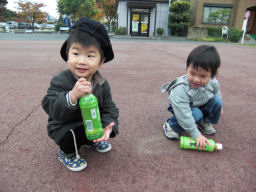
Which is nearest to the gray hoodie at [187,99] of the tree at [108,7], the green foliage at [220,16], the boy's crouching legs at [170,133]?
the boy's crouching legs at [170,133]

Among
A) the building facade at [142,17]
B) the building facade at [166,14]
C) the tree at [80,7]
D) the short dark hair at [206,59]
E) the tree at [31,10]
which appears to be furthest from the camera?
the tree at [31,10]

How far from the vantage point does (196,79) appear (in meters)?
1.91

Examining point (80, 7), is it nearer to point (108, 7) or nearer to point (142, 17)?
point (108, 7)

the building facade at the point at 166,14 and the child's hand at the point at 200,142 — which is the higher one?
the building facade at the point at 166,14

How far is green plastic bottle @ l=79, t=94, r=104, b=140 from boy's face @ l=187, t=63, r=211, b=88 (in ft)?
3.39

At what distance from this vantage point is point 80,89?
131 centimetres

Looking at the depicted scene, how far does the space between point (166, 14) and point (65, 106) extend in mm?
21571

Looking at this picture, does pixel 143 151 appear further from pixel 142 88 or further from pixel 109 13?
pixel 109 13

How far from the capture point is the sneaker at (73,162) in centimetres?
164

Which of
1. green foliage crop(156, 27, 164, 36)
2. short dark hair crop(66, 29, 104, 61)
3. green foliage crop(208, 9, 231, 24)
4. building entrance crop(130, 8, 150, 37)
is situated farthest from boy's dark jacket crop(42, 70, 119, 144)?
green foliage crop(208, 9, 231, 24)

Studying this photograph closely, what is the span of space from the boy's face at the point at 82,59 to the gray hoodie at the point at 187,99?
37.5 inches

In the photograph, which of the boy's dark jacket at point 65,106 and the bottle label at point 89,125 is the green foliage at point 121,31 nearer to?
the boy's dark jacket at point 65,106

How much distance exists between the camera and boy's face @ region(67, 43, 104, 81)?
4.62 feet

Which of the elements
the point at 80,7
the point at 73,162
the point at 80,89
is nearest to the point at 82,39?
the point at 80,89
